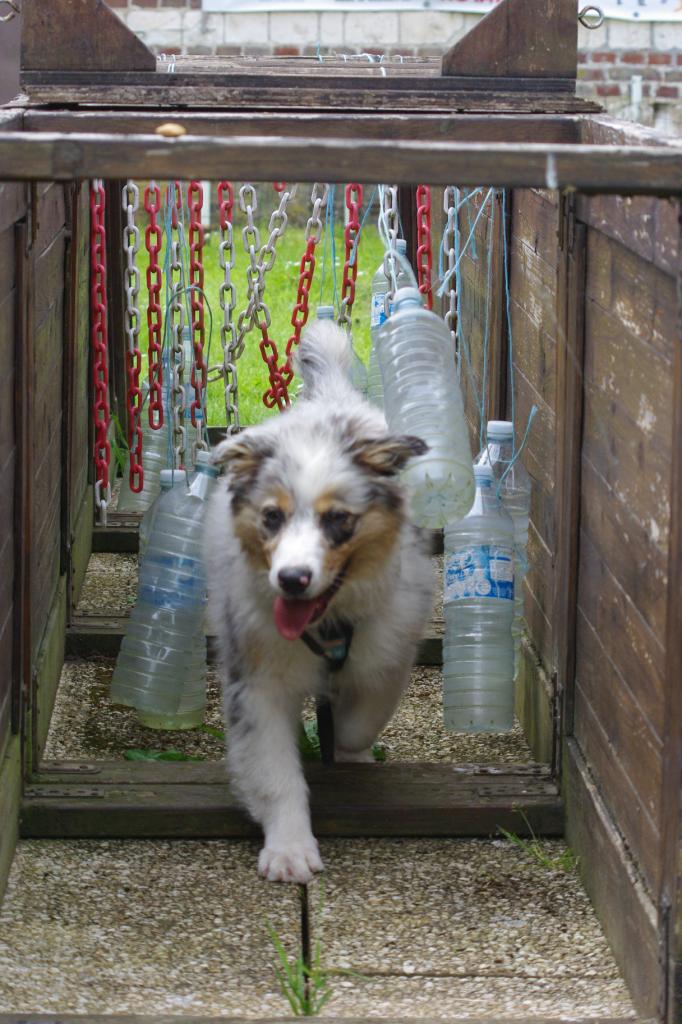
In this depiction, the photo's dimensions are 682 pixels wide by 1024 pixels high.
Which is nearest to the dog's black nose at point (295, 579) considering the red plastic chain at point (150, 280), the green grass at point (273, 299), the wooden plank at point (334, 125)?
the wooden plank at point (334, 125)

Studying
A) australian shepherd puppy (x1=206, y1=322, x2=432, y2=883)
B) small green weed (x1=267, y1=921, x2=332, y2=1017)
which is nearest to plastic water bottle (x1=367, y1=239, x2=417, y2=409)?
australian shepherd puppy (x1=206, y1=322, x2=432, y2=883)

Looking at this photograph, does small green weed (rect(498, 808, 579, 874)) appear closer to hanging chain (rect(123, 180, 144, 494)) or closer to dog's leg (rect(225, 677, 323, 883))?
dog's leg (rect(225, 677, 323, 883))

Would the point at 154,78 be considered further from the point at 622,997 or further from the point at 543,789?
the point at 622,997

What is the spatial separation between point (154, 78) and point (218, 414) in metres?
3.60

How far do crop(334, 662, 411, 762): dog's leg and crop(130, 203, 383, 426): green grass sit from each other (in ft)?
11.6

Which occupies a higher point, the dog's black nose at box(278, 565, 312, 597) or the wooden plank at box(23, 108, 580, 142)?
the wooden plank at box(23, 108, 580, 142)

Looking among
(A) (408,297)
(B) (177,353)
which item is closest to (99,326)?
(B) (177,353)

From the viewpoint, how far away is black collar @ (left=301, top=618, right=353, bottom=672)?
4.07 m

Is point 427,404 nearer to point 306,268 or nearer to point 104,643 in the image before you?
point 306,268

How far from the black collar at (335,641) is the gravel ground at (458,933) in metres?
0.46

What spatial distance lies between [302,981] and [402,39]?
9417 mm

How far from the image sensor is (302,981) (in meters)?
3.39

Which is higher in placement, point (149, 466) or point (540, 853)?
point (149, 466)

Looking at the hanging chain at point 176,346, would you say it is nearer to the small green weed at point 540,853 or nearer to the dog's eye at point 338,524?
the dog's eye at point 338,524
